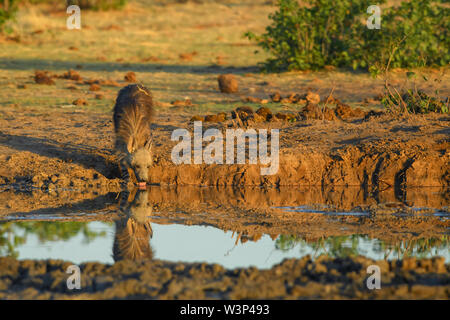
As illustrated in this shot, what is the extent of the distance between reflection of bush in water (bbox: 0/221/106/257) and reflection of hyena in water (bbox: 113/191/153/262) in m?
0.26

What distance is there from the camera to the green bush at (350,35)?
13969mm

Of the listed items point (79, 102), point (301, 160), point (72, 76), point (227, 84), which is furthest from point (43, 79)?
point (301, 160)

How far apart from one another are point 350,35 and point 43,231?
9.75 m

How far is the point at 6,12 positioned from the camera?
1909 cm

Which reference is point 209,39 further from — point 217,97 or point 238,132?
point 238,132

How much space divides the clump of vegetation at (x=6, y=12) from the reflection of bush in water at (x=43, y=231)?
13.3 m

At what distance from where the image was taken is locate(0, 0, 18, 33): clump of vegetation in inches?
740

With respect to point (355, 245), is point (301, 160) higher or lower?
higher

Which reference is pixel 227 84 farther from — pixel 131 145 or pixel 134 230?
pixel 134 230

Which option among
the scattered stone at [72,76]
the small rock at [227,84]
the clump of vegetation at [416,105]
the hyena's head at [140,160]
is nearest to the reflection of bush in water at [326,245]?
the hyena's head at [140,160]

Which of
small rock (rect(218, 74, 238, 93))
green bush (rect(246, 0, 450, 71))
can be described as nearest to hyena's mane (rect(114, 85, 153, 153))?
small rock (rect(218, 74, 238, 93))

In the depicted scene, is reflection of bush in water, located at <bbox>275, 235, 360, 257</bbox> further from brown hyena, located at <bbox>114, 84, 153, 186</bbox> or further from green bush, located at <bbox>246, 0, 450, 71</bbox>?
green bush, located at <bbox>246, 0, 450, 71</bbox>

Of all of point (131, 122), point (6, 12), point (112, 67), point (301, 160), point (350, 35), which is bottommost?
point (301, 160)
